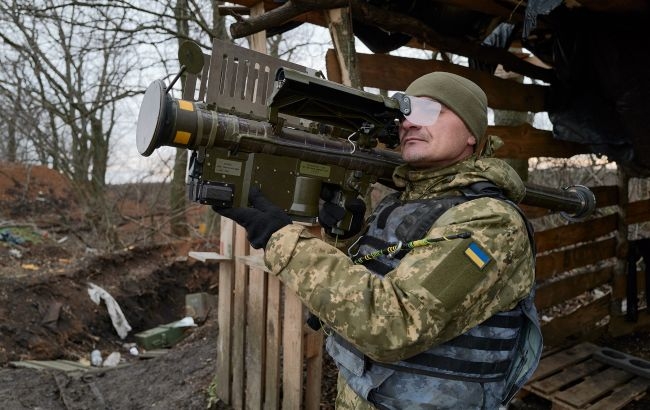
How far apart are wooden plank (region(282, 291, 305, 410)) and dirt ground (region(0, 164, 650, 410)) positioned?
1.26 ft

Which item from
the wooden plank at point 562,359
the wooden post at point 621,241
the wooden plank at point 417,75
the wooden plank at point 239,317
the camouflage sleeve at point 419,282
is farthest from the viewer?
the wooden post at point 621,241

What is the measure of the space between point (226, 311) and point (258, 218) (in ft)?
8.22

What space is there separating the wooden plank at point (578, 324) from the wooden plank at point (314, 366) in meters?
2.54

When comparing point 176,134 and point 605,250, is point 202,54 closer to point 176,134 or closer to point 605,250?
point 176,134

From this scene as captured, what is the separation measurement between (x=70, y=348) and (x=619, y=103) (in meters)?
7.01

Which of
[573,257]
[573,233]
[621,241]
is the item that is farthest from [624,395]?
[621,241]

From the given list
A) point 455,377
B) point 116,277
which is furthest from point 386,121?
point 116,277

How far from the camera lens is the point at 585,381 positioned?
156 inches

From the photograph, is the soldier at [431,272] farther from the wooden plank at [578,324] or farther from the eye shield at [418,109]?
the wooden plank at [578,324]

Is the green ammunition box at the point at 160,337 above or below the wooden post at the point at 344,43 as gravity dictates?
below

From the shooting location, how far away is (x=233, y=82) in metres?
1.84

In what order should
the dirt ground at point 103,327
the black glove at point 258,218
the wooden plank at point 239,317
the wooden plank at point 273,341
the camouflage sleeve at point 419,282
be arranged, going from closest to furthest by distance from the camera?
1. the camouflage sleeve at point 419,282
2. the black glove at point 258,218
3. the wooden plank at point 273,341
4. the wooden plank at point 239,317
5. the dirt ground at point 103,327

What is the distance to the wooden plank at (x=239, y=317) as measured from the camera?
375cm

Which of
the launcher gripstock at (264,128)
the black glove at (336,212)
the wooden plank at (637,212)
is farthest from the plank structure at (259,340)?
the wooden plank at (637,212)
